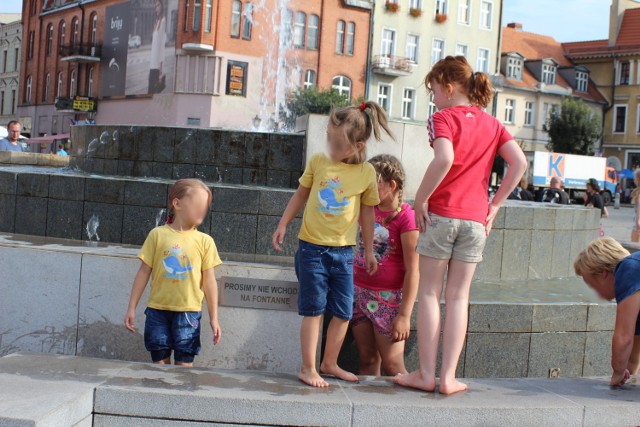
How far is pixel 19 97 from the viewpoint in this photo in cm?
6216

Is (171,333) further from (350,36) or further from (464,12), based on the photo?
(464,12)

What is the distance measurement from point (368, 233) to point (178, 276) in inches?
44.0

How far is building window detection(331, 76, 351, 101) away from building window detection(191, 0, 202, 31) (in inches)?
379

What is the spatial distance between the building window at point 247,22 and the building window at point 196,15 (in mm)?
2573

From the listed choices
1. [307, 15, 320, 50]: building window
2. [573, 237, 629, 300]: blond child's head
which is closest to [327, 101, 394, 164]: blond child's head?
[573, 237, 629, 300]: blond child's head

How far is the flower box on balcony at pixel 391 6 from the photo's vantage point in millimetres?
50844

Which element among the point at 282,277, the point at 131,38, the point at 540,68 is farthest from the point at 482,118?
the point at 540,68

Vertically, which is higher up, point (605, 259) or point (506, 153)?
point (506, 153)

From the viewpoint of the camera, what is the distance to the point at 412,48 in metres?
53.0

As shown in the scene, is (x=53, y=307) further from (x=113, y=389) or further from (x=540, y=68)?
(x=540, y=68)

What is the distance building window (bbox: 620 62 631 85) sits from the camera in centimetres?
6625

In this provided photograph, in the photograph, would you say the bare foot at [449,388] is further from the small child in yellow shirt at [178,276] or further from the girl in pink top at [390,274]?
the small child in yellow shirt at [178,276]

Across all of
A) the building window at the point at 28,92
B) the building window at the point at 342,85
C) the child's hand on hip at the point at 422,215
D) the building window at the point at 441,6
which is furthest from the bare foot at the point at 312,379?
the building window at the point at 28,92

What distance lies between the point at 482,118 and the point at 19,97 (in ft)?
208
